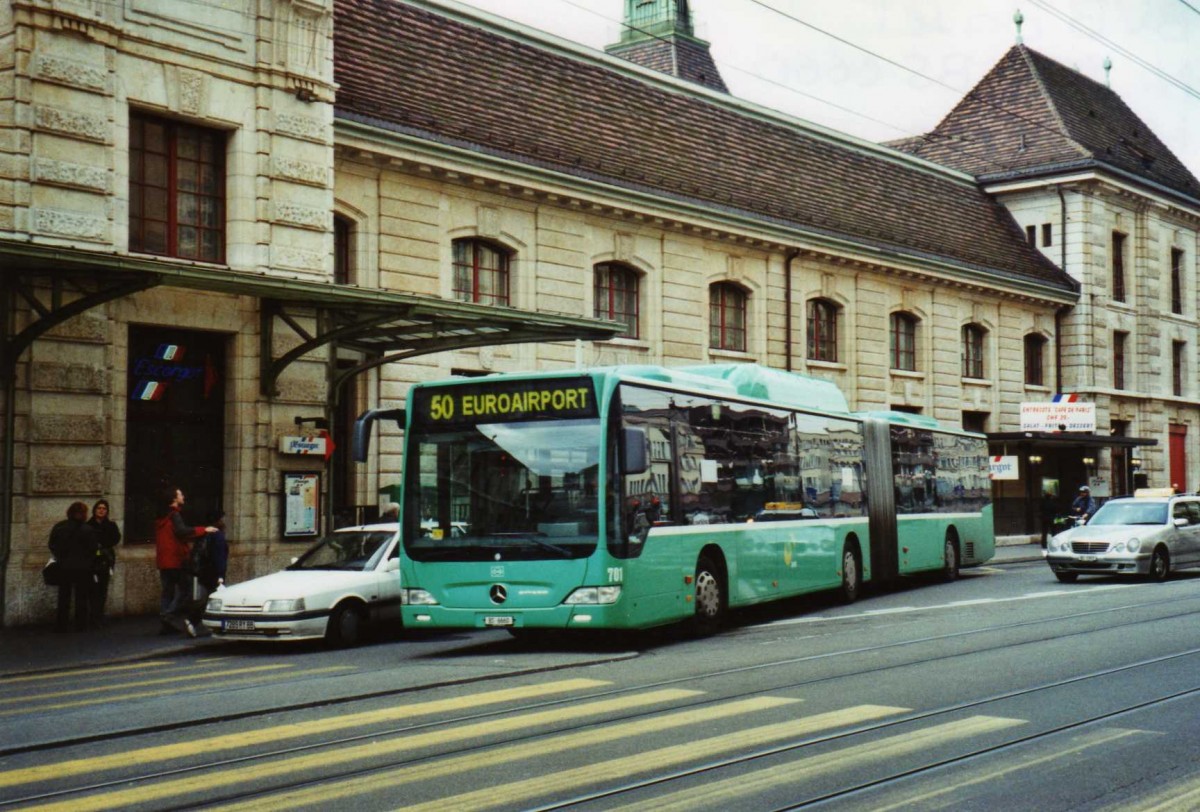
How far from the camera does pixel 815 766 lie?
28.1ft

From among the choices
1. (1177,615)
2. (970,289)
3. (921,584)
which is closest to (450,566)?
(1177,615)

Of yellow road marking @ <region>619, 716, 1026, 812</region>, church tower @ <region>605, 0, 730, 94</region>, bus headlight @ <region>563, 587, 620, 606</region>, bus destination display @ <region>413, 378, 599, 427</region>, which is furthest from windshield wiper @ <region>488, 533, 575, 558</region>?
church tower @ <region>605, 0, 730, 94</region>

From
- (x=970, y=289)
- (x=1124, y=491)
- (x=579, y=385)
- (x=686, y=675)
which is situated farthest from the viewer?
(x=1124, y=491)

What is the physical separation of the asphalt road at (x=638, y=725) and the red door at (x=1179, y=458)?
37566 millimetres

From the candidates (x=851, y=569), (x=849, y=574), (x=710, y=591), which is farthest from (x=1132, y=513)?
(x=710, y=591)

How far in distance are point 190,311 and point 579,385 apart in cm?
829

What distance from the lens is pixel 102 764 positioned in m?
8.98

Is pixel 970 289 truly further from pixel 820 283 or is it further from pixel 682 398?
pixel 682 398

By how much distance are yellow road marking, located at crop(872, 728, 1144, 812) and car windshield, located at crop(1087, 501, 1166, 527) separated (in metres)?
17.3

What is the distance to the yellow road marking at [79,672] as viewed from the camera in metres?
14.2

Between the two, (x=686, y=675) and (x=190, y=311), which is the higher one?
(x=190, y=311)

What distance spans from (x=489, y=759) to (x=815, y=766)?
1977mm

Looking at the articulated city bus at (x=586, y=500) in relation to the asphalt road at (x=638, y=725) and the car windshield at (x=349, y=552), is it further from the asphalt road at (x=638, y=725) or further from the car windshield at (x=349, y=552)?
the car windshield at (x=349, y=552)

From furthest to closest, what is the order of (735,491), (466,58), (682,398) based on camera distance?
1. (466,58)
2. (735,491)
3. (682,398)
